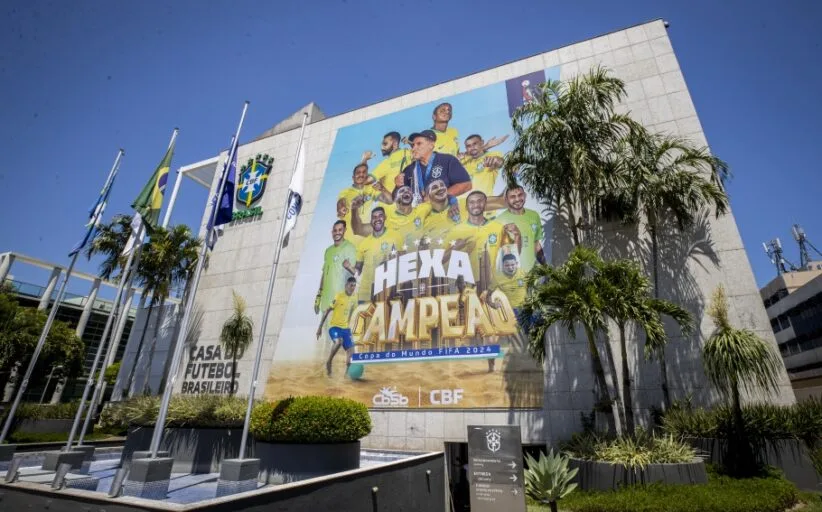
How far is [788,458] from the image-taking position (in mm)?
9844

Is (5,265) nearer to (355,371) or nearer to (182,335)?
(355,371)

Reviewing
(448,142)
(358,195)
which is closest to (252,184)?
(358,195)

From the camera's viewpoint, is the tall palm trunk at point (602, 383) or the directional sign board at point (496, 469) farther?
the tall palm trunk at point (602, 383)

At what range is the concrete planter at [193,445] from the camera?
443 inches

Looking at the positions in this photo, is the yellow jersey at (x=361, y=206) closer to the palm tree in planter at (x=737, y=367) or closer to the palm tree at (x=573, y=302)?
the palm tree at (x=573, y=302)

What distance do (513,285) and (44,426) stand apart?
25014mm

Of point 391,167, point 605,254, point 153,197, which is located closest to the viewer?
point 153,197

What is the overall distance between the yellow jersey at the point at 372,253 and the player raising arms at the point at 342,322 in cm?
57

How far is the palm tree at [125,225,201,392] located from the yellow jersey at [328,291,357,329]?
9453 millimetres

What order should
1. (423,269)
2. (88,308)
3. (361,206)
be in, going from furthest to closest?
1. (88,308)
2. (361,206)
3. (423,269)

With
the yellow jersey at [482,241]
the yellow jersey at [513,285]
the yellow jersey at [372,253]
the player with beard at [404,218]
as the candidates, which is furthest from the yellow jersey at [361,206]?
the yellow jersey at [513,285]

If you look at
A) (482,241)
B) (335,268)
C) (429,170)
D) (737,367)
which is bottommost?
(737,367)

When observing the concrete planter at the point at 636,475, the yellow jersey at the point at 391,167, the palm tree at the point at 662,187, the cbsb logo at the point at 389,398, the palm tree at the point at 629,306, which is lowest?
the concrete planter at the point at 636,475

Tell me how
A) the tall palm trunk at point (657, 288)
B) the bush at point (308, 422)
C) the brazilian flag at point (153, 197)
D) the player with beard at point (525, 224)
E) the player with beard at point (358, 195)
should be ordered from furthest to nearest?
the player with beard at point (358, 195) → the player with beard at point (525, 224) → the tall palm trunk at point (657, 288) → the brazilian flag at point (153, 197) → the bush at point (308, 422)
